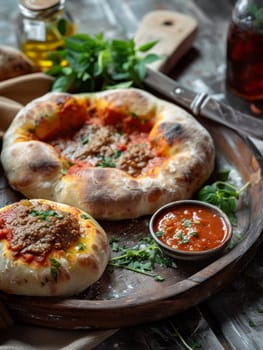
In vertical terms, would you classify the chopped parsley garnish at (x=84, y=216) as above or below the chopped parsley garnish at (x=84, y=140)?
above

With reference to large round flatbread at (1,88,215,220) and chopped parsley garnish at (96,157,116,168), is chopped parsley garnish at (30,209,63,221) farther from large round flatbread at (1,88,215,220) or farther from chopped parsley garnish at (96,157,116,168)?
chopped parsley garnish at (96,157,116,168)

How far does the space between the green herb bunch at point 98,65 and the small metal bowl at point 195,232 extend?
1.14m

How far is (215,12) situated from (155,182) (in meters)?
2.62

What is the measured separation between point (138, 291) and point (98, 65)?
1726mm

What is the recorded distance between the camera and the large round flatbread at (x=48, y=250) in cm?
263

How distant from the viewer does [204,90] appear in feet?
14.4

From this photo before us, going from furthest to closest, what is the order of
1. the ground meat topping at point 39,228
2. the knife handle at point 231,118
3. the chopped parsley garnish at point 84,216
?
the knife handle at point 231,118 → the chopped parsley garnish at point 84,216 → the ground meat topping at point 39,228

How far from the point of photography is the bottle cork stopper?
4.15 metres

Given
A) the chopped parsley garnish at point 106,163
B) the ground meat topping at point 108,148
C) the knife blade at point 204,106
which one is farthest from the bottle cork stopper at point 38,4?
the chopped parsley garnish at point 106,163

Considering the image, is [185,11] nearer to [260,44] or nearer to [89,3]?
[89,3]

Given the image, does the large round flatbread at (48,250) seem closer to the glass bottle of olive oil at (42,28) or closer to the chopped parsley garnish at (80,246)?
the chopped parsley garnish at (80,246)

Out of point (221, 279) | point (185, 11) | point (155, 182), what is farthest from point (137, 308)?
point (185, 11)

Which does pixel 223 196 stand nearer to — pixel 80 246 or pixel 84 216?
pixel 84 216

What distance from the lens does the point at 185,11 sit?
5344mm
